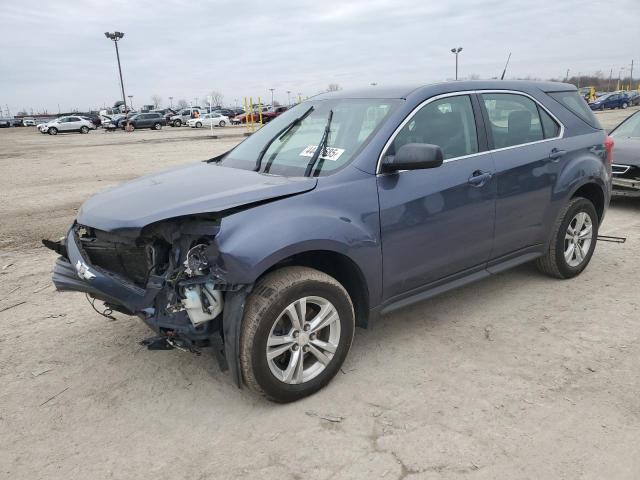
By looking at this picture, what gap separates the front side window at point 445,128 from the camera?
3.59m

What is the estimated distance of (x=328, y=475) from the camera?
251 centimetres

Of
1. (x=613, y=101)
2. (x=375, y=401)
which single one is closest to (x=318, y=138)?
(x=375, y=401)

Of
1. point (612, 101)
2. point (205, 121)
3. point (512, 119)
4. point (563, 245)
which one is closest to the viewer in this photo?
point (512, 119)

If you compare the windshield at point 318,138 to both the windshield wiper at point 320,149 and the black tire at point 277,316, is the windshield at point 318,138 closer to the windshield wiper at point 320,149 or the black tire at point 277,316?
the windshield wiper at point 320,149

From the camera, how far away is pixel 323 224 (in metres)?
3.04

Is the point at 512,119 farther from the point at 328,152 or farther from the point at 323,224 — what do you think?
the point at 323,224

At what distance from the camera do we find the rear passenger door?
4059mm

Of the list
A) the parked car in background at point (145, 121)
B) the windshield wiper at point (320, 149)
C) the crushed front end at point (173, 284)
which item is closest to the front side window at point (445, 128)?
the windshield wiper at point (320, 149)

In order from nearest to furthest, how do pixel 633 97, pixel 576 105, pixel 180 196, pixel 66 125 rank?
pixel 180 196, pixel 576 105, pixel 66 125, pixel 633 97

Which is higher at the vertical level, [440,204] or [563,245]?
[440,204]

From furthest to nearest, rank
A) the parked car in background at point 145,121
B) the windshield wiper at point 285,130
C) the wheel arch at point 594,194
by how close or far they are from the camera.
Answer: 1. the parked car in background at point 145,121
2. the wheel arch at point 594,194
3. the windshield wiper at point 285,130

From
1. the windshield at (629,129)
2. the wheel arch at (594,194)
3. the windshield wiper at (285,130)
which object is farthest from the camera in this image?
the windshield at (629,129)

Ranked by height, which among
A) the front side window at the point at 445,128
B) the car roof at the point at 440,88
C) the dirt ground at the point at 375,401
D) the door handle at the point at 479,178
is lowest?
the dirt ground at the point at 375,401

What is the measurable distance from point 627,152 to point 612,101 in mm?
47160
